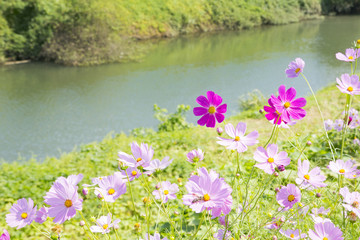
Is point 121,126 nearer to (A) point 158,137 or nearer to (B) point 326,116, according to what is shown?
(A) point 158,137

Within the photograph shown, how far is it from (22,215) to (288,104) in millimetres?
550

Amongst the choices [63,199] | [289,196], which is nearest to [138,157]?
[63,199]

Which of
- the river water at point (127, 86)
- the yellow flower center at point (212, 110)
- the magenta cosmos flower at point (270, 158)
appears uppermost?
the yellow flower center at point (212, 110)

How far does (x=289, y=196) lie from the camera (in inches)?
23.5

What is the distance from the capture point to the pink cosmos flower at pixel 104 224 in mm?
604

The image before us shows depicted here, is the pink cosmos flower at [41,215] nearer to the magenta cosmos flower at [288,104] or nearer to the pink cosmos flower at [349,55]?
the magenta cosmos flower at [288,104]

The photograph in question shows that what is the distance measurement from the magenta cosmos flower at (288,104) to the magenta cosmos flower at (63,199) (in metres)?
0.40

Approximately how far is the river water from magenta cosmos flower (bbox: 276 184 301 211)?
4542mm

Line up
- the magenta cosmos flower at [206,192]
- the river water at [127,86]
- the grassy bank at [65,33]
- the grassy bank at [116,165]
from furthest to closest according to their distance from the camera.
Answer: the grassy bank at [65,33] < the river water at [127,86] < the grassy bank at [116,165] < the magenta cosmos flower at [206,192]

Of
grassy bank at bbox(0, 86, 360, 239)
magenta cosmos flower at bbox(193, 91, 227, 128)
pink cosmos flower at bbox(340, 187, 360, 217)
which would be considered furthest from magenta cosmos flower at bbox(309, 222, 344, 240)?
grassy bank at bbox(0, 86, 360, 239)

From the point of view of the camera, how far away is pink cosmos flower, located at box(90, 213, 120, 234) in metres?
0.60

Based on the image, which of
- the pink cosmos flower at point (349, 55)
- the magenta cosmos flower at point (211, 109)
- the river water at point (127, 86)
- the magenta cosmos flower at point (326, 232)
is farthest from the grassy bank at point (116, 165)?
the river water at point (127, 86)

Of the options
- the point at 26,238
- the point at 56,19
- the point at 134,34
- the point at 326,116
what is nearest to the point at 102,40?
the point at 56,19

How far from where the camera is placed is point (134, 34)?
48.1ft
